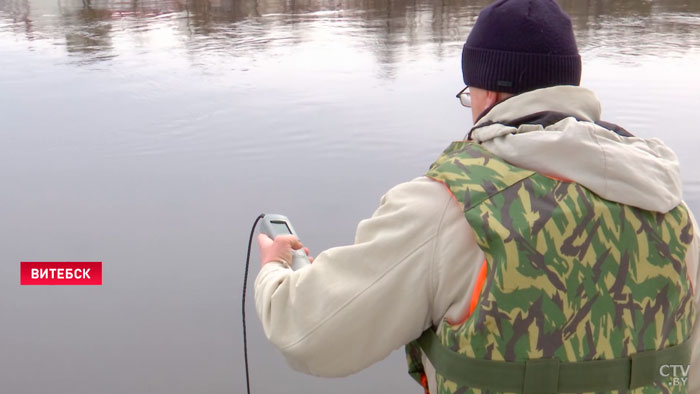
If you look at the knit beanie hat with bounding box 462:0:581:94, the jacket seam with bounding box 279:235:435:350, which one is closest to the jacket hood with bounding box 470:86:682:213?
the knit beanie hat with bounding box 462:0:581:94

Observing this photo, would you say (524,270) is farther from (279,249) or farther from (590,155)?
(279,249)

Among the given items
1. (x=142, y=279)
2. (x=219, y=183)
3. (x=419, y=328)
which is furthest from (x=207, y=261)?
(x=419, y=328)

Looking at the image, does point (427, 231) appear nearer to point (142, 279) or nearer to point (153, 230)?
point (142, 279)

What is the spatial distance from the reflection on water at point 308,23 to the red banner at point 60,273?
6.53 metres

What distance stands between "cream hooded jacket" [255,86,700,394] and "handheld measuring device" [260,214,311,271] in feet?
0.87

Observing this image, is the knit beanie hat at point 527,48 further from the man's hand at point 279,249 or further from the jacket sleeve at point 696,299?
the man's hand at point 279,249

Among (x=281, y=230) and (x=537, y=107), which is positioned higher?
(x=537, y=107)

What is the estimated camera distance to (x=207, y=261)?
16.4 ft

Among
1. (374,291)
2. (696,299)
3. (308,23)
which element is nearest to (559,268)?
(374,291)

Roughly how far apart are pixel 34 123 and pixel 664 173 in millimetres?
7106

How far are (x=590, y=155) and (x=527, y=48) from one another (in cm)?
35

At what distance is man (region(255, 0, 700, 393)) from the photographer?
167cm

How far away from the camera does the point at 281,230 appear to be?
7.75ft

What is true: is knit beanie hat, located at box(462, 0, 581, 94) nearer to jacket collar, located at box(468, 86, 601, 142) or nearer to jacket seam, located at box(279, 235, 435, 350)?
jacket collar, located at box(468, 86, 601, 142)
